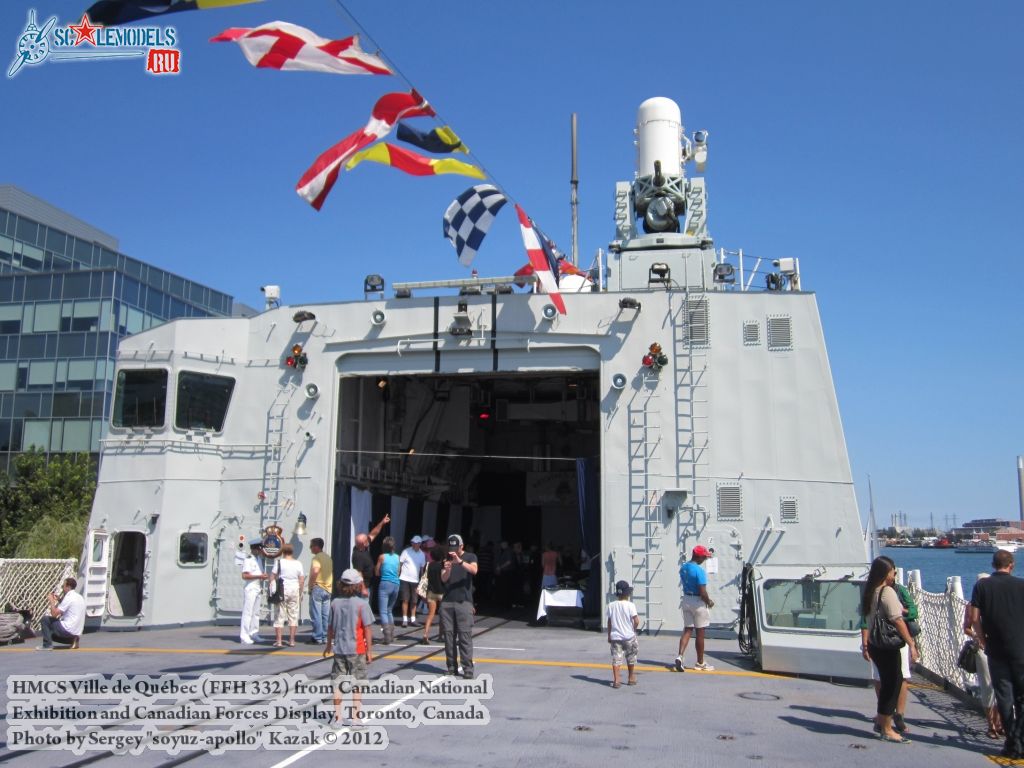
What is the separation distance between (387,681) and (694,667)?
14.8 ft

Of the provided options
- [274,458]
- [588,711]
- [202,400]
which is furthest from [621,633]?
[202,400]

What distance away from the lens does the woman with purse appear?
318 inches

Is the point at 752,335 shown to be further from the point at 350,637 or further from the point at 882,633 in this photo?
the point at 350,637

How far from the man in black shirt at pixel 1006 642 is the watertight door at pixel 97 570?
14403 millimetres

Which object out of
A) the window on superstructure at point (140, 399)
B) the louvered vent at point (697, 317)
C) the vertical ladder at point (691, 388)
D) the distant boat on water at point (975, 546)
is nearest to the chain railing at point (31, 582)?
the window on superstructure at point (140, 399)

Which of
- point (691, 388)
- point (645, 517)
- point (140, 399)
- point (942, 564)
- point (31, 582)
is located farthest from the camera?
point (942, 564)

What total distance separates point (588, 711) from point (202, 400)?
450 inches

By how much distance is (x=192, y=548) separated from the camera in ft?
55.3

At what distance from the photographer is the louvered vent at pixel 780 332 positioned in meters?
16.3

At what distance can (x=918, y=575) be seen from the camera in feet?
41.5

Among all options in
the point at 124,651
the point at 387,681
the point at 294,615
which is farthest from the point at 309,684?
the point at 124,651

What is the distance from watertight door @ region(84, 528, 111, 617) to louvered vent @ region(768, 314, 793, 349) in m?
13.3

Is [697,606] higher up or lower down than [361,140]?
lower down

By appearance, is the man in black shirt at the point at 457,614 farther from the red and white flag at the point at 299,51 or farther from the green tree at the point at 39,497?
the green tree at the point at 39,497
